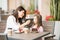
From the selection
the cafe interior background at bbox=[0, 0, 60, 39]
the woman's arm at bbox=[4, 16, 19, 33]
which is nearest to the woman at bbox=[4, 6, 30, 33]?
the woman's arm at bbox=[4, 16, 19, 33]

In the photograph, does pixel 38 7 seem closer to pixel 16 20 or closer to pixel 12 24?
pixel 16 20

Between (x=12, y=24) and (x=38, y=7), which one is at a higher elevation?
(x=38, y=7)

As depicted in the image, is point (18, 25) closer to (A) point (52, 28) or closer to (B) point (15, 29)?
(B) point (15, 29)

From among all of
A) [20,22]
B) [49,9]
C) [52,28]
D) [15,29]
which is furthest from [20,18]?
[49,9]

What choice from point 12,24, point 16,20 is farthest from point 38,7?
point 12,24

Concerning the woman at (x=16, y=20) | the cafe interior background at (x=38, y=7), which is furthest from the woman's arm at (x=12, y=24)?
the cafe interior background at (x=38, y=7)

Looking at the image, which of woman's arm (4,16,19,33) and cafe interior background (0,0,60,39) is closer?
woman's arm (4,16,19,33)

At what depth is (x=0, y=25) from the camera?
4.16 metres

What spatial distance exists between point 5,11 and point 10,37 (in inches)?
170

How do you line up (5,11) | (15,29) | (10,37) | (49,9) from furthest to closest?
1. (5,11)
2. (49,9)
3. (15,29)
4. (10,37)

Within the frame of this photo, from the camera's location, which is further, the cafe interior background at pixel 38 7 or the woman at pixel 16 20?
the cafe interior background at pixel 38 7

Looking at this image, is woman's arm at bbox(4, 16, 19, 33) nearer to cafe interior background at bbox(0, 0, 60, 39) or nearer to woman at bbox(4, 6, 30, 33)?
woman at bbox(4, 6, 30, 33)

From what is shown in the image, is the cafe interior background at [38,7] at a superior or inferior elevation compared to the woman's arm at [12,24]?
superior

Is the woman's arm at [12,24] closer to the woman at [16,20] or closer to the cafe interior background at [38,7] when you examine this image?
the woman at [16,20]
